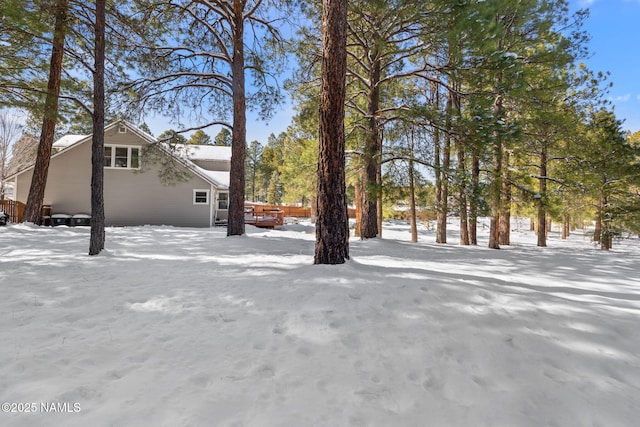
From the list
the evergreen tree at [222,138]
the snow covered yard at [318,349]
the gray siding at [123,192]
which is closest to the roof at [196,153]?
the gray siding at [123,192]

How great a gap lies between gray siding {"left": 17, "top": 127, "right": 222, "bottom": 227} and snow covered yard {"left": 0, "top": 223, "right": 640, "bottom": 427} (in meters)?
12.4

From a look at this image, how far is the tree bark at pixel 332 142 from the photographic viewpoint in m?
4.94

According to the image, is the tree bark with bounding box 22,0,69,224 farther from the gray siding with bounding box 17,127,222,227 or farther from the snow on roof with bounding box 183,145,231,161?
the snow on roof with bounding box 183,145,231,161

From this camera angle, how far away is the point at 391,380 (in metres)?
2.18

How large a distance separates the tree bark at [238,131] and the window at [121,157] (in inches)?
370

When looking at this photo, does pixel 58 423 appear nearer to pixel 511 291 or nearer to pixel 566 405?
pixel 566 405

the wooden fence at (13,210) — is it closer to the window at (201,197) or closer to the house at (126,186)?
the house at (126,186)

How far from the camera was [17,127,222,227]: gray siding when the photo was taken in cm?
1510

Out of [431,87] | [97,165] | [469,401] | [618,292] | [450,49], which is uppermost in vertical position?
[431,87]

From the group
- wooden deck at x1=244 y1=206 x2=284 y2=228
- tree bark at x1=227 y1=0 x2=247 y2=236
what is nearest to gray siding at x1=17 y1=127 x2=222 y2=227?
wooden deck at x1=244 y1=206 x2=284 y2=228

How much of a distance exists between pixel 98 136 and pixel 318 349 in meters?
6.79

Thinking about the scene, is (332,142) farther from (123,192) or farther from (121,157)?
(121,157)

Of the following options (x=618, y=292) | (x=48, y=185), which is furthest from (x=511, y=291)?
(x=48, y=185)

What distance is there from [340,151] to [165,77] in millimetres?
7495
